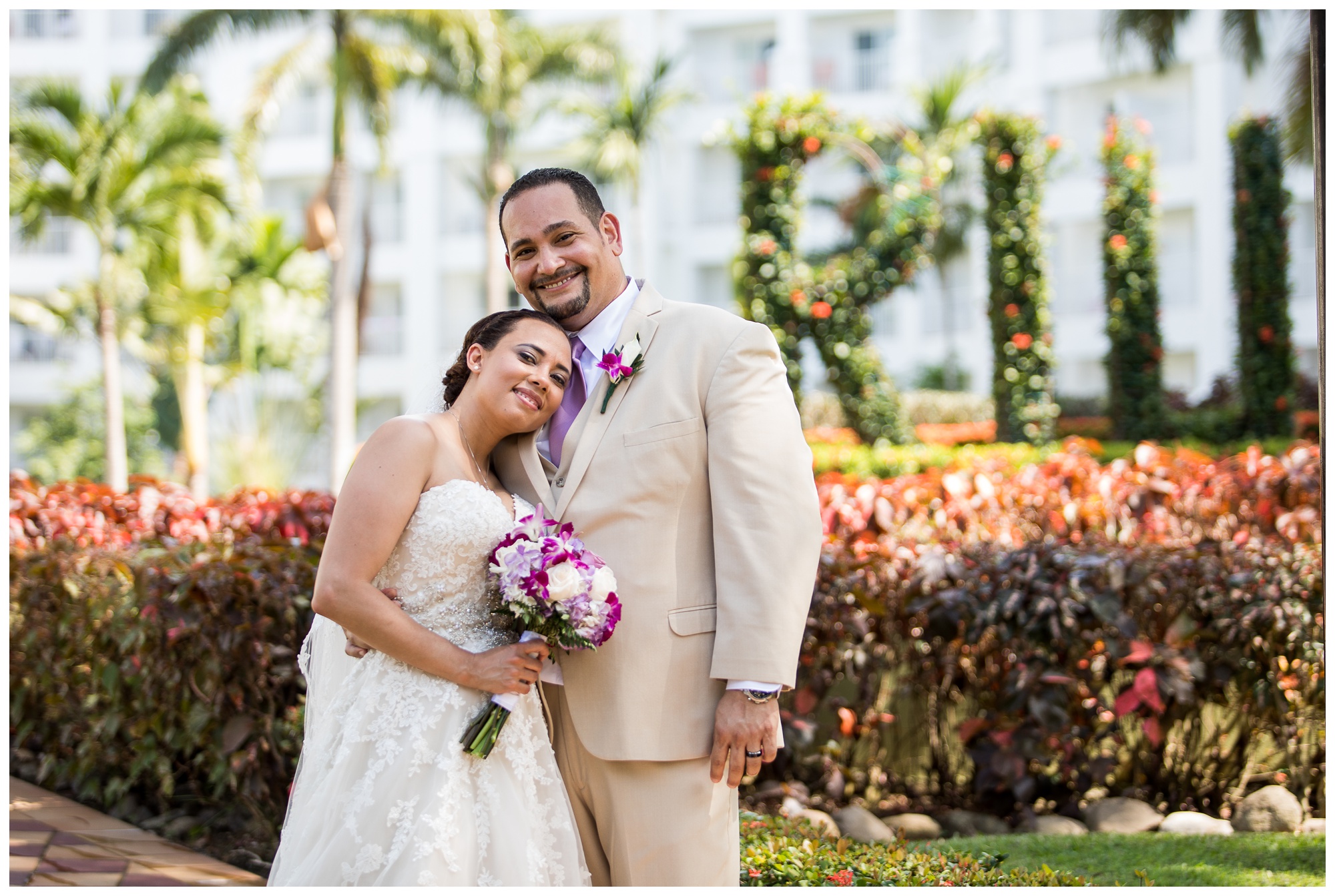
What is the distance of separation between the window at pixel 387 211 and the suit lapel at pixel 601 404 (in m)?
32.1

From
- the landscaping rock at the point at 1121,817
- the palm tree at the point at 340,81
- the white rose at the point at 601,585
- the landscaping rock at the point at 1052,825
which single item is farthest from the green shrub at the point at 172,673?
the palm tree at the point at 340,81

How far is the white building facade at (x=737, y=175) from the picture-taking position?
28.9m

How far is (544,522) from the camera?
2.75 m

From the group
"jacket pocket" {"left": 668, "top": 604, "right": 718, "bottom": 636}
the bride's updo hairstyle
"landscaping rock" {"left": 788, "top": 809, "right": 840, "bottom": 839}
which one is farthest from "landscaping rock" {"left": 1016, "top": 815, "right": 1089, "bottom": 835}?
the bride's updo hairstyle

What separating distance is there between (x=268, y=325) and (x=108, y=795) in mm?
26538

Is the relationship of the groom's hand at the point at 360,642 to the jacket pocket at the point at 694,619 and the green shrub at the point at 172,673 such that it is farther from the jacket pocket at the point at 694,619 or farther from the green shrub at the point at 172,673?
the green shrub at the point at 172,673

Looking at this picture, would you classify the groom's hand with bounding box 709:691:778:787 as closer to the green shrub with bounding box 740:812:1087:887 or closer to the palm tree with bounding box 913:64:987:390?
the green shrub with bounding box 740:812:1087:887

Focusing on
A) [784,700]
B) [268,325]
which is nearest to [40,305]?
[268,325]

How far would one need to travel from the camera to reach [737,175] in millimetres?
33156

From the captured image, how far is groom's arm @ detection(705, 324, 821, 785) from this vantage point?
2.62 m

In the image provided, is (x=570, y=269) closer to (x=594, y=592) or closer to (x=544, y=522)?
(x=544, y=522)

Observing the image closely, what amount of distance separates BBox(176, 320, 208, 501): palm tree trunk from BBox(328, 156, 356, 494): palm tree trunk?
19.8 feet

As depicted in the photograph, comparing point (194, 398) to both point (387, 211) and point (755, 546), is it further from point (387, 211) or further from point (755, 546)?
point (755, 546)

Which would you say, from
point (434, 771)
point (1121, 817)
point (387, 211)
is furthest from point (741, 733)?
point (387, 211)
